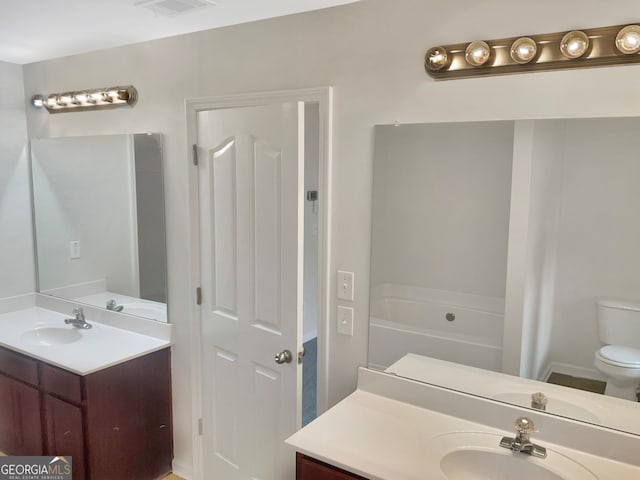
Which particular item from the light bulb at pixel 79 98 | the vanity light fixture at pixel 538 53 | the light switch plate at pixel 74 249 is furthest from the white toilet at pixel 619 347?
the light switch plate at pixel 74 249

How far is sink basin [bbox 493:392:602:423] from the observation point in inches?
64.9

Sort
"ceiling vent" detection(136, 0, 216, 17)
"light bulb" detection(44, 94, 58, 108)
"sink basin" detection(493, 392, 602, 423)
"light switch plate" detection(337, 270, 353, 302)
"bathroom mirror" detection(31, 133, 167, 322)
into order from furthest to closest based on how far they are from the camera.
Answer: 1. "light bulb" detection(44, 94, 58, 108)
2. "bathroom mirror" detection(31, 133, 167, 322)
3. "light switch plate" detection(337, 270, 353, 302)
4. "ceiling vent" detection(136, 0, 216, 17)
5. "sink basin" detection(493, 392, 602, 423)

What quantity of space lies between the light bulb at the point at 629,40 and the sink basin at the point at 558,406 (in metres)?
1.11

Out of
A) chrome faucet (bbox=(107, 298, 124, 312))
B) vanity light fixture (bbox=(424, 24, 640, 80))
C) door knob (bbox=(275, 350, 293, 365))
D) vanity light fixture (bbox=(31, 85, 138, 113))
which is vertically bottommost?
door knob (bbox=(275, 350, 293, 365))

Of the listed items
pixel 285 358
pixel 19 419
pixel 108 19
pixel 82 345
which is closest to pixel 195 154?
pixel 108 19

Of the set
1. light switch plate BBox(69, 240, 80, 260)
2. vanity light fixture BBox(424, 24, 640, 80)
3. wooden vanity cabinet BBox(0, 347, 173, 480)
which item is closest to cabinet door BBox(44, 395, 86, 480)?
wooden vanity cabinet BBox(0, 347, 173, 480)

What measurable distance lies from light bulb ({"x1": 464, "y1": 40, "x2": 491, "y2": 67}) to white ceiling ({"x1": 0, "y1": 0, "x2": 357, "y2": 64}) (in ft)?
1.78

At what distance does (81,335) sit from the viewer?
291 centimetres

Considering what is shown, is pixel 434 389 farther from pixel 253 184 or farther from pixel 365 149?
pixel 253 184

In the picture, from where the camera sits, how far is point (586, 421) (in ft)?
5.38

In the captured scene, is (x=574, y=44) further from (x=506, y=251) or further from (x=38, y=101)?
(x=38, y=101)

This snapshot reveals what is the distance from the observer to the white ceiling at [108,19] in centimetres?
202

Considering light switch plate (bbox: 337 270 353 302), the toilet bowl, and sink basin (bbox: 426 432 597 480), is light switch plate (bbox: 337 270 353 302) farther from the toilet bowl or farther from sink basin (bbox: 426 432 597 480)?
the toilet bowl

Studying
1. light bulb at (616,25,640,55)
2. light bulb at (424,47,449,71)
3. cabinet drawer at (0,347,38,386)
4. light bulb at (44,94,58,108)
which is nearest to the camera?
light bulb at (616,25,640,55)
